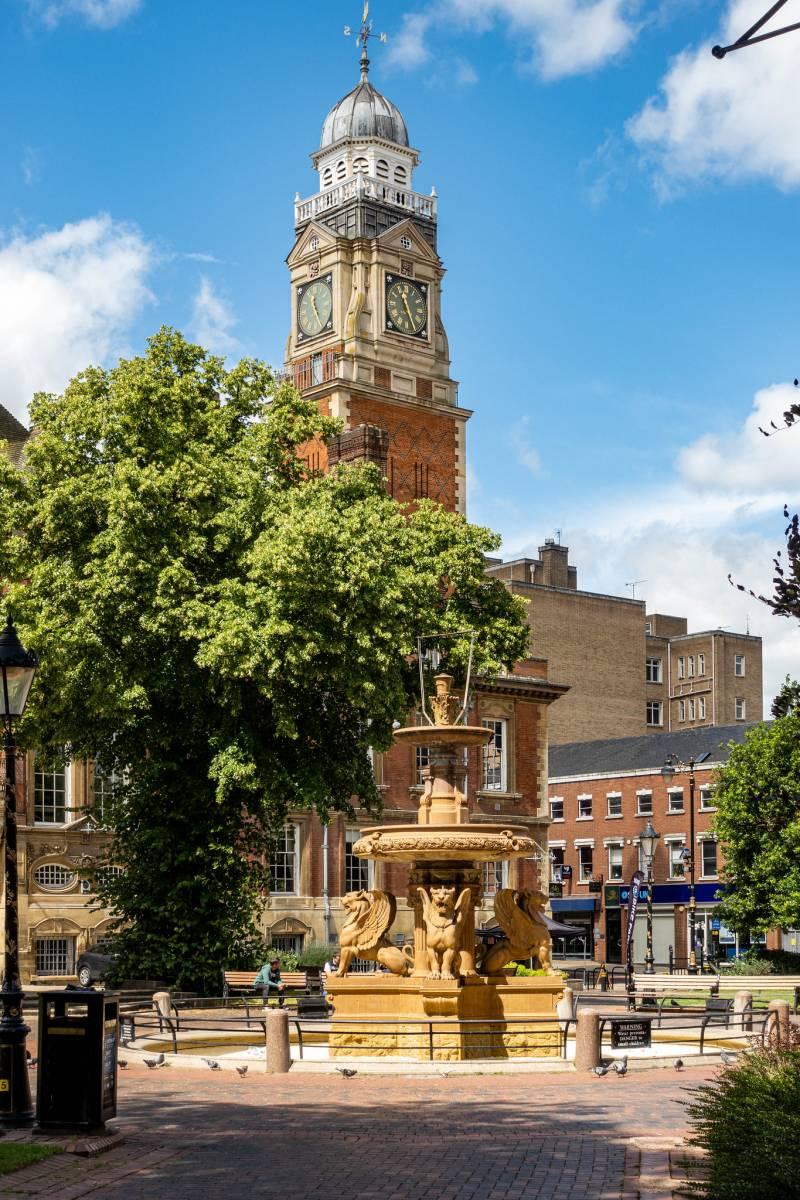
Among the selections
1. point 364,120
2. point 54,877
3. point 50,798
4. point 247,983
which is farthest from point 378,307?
point 247,983

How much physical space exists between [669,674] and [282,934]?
5403 centimetres

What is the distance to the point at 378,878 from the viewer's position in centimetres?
5497

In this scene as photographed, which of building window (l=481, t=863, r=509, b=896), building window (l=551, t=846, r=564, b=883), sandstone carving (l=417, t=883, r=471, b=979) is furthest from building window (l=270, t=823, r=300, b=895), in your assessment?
sandstone carving (l=417, t=883, r=471, b=979)

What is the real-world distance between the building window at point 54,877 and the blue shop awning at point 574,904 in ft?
114

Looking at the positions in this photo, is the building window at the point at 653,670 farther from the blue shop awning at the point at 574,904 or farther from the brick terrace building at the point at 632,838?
the blue shop awning at the point at 574,904

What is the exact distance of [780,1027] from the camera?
20859 millimetres

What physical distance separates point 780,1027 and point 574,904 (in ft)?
186

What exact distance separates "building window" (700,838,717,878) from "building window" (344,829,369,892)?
73.2 feet

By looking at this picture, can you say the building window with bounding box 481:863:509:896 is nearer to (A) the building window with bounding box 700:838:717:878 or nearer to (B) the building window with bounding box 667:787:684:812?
(A) the building window with bounding box 700:838:717:878

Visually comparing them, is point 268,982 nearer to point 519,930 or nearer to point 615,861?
point 519,930

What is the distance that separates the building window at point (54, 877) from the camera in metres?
46.2

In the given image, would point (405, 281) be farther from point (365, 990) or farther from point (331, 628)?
point (365, 990)

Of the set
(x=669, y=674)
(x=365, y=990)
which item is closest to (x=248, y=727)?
(x=365, y=990)

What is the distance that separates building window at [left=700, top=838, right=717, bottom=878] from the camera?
Answer: 236 ft
